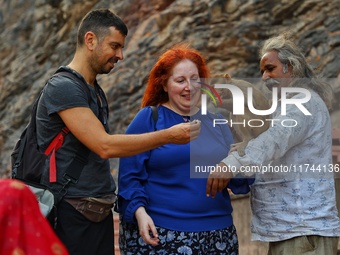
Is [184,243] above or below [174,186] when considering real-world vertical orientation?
below

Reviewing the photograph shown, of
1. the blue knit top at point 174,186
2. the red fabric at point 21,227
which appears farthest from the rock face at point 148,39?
the red fabric at point 21,227

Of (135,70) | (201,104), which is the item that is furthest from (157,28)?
(201,104)

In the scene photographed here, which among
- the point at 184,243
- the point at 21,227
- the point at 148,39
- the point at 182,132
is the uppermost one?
the point at 148,39

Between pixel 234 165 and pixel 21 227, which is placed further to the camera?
pixel 234 165

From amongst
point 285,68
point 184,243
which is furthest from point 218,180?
point 285,68

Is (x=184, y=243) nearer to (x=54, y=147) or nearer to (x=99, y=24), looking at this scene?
(x=54, y=147)

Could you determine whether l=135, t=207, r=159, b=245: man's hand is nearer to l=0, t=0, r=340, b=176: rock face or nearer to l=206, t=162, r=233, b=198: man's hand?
l=206, t=162, r=233, b=198: man's hand

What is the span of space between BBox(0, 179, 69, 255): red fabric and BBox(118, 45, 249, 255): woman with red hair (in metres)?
1.36

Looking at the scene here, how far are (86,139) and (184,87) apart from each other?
2.49 ft

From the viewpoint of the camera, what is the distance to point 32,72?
13.6 metres

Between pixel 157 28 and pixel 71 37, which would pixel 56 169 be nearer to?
pixel 157 28

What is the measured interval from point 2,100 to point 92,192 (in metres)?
10.2

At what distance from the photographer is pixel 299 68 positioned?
4141mm

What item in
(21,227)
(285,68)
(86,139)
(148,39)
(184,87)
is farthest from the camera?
(148,39)
